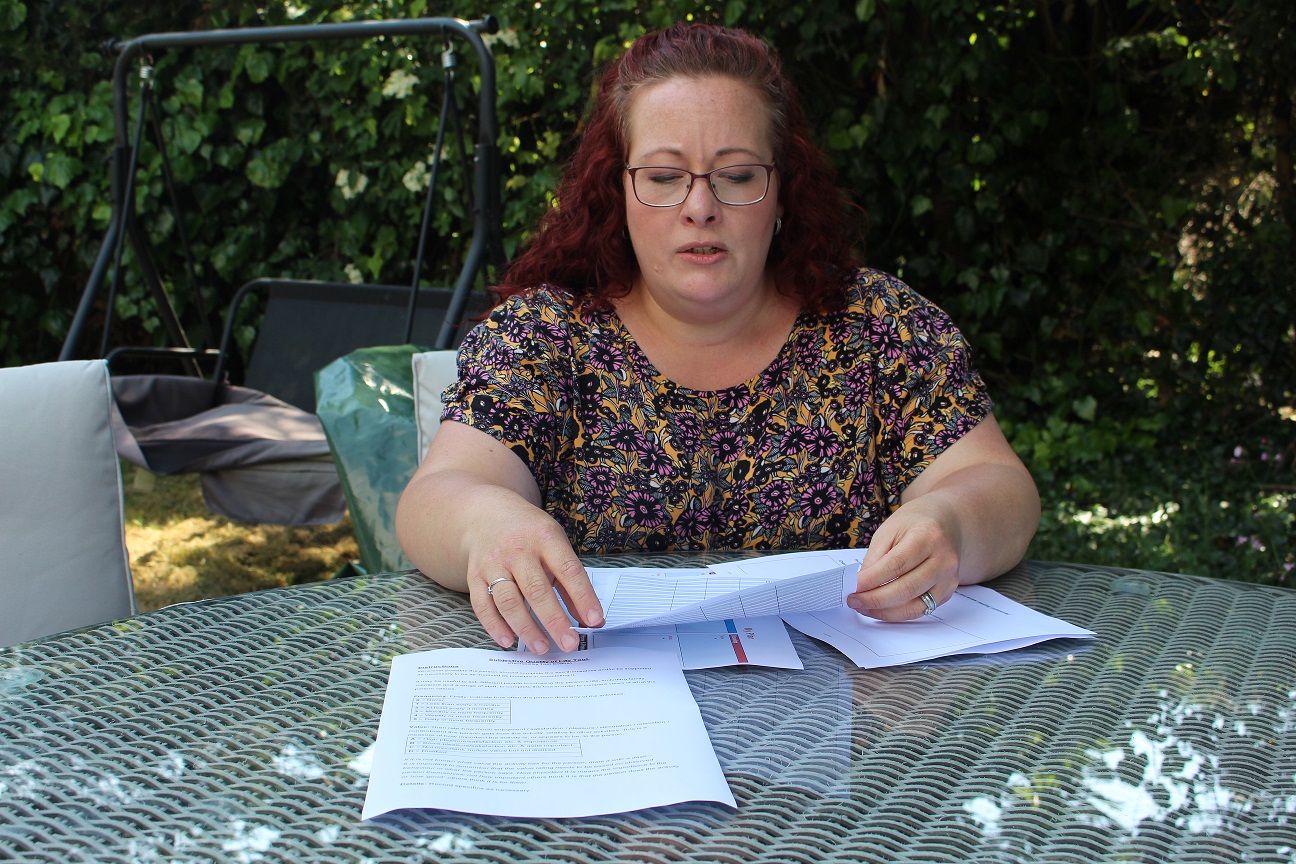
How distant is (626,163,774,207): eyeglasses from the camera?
1593mm

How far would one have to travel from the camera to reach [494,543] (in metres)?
1.09

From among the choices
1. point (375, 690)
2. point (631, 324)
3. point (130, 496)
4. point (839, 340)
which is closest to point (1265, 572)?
point (839, 340)

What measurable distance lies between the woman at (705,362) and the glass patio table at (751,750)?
43cm

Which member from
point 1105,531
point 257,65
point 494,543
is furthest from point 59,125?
point 1105,531

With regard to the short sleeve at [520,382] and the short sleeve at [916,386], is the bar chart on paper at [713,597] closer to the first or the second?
the short sleeve at [520,382]

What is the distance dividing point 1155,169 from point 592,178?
3.40 meters

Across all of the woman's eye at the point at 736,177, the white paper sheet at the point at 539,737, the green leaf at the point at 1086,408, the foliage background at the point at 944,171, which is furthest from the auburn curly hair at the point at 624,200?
the green leaf at the point at 1086,408

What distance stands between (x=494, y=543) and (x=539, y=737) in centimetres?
29

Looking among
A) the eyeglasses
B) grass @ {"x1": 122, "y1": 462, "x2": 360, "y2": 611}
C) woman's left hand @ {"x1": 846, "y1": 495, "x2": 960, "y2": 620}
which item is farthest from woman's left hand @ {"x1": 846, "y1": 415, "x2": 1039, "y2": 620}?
grass @ {"x1": 122, "y1": 462, "x2": 360, "y2": 611}

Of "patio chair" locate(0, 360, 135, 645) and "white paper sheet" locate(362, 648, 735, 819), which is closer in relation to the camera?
"white paper sheet" locate(362, 648, 735, 819)

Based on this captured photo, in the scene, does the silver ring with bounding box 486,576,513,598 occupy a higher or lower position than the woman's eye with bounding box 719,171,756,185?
lower

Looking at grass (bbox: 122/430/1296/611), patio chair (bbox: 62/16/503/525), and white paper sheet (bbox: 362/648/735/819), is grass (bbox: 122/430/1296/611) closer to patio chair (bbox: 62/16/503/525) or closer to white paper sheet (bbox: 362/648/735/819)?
patio chair (bbox: 62/16/503/525)

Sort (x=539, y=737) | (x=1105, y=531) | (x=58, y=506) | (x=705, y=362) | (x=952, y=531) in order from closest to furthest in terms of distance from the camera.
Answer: (x=539, y=737) → (x=952, y=531) → (x=58, y=506) → (x=705, y=362) → (x=1105, y=531)

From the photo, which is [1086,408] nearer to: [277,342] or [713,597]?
[277,342]
